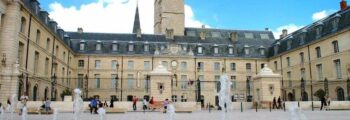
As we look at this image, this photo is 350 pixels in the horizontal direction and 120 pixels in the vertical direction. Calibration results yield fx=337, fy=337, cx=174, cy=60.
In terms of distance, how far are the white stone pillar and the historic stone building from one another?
76 millimetres

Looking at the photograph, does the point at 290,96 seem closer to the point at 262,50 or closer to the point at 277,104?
the point at 262,50

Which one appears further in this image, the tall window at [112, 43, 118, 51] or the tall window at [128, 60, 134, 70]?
the tall window at [112, 43, 118, 51]

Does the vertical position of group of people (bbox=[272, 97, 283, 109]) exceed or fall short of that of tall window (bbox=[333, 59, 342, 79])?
it falls short

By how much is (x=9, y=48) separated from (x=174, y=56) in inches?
976

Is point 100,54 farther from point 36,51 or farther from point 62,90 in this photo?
point 36,51

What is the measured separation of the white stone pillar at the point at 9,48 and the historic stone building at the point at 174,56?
0.25ft

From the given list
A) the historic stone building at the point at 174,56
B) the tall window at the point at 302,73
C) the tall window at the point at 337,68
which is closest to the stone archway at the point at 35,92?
the historic stone building at the point at 174,56

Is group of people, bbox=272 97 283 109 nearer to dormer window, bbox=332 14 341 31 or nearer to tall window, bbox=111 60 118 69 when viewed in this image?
dormer window, bbox=332 14 341 31

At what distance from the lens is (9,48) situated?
78.1ft

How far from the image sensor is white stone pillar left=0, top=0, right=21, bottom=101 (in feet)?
73.9

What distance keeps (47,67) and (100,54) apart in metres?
12.5

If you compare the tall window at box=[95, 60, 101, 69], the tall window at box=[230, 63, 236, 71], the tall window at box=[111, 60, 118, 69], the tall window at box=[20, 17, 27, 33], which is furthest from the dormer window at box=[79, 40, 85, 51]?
the tall window at box=[230, 63, 236, 71]

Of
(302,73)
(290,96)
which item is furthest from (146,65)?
(302,73)

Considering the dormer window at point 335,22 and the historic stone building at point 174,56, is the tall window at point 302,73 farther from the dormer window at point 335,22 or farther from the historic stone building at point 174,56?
the dormer window at point 335,22
